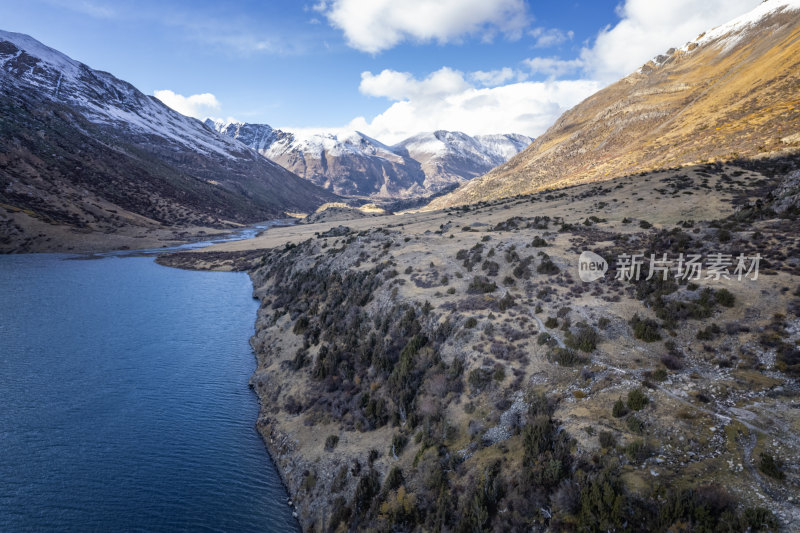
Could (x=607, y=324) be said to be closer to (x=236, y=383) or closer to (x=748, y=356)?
(x=748, y=356)

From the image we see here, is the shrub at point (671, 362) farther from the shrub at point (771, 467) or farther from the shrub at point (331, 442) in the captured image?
the shrub at point (331, 442)

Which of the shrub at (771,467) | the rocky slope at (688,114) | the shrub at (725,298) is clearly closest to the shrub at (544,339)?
the shrub at (725,298)

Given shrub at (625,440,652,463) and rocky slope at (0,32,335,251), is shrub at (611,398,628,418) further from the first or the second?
rocky slope at (0,32,335,251)

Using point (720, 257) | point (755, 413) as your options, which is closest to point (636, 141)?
point (720, 257)

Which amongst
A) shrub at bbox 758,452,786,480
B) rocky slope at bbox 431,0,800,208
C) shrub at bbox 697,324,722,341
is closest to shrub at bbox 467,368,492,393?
shrub at bbox 758,452,786,480

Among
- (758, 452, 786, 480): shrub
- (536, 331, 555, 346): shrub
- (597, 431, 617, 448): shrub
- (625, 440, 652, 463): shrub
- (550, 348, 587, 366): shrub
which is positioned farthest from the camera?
(536, 331, 555, 346): shrub

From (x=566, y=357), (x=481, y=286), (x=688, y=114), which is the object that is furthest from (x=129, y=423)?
(x=688, y=114)
